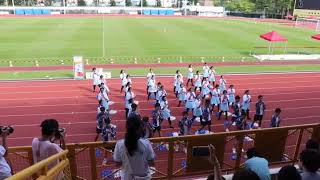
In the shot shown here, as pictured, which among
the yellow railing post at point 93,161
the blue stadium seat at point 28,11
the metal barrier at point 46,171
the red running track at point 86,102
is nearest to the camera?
the metal barrier at point 46,171

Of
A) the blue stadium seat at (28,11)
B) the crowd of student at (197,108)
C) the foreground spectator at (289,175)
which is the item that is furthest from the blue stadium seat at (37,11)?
the foreground spectator at (289,175)

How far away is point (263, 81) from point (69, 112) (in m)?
11.4

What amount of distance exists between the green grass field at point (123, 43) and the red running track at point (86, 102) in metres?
6.09

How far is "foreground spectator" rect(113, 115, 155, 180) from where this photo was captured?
3.77 m

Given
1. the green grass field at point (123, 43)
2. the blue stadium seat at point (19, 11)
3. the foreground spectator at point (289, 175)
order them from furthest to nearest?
the blue stadium seat at point (19, 11) → the green grass field at point (123, 43) → the foreground spectator at point (289, 175)

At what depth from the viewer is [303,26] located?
50000 millimetres

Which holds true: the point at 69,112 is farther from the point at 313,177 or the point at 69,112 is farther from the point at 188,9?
the point at 188,9

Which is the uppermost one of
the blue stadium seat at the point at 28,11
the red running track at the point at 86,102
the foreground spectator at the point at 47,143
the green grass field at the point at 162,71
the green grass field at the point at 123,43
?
the blue stadium seat at the point at 28,11

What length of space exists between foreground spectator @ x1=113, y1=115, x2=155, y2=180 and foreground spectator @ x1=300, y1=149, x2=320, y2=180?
65.5 inches

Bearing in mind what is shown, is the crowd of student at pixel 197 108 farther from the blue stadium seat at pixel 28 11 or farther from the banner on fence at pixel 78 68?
the blue stadium seat at pixel 28 11

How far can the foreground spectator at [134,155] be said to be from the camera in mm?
3766

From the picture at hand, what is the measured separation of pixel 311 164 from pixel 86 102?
42.9ft

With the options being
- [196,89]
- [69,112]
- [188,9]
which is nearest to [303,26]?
[188,9]

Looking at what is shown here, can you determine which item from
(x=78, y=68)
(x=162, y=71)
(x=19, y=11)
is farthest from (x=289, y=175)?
(x=19, y=11)
